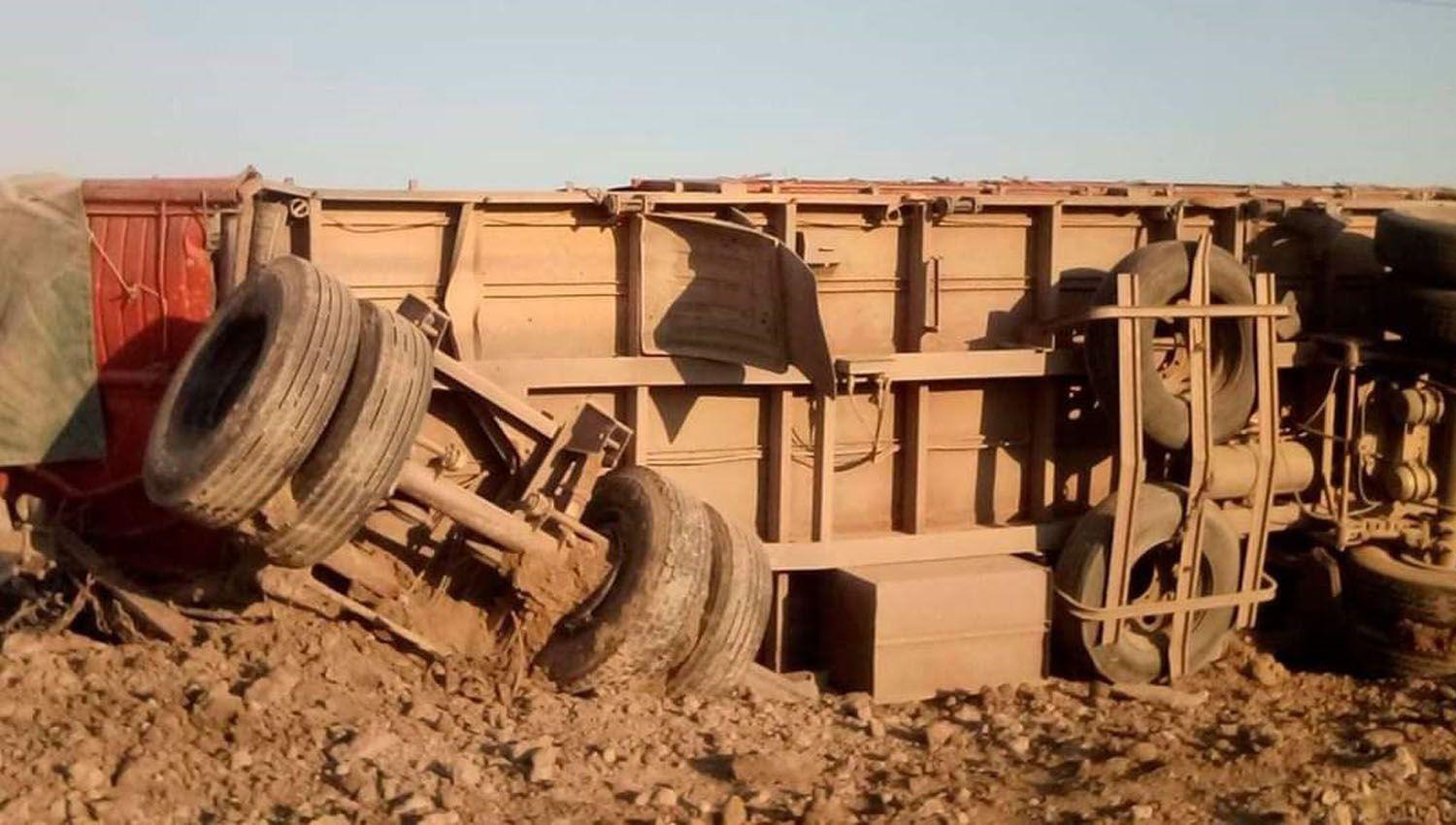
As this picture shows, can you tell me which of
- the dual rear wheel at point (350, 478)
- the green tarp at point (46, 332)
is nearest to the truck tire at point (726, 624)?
the dual rear wheel at point (350, 478)

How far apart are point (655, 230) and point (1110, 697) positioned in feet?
10.6

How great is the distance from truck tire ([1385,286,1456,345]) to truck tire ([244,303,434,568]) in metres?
5.54

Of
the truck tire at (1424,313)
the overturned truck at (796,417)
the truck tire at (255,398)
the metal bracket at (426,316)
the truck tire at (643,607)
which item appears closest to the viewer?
the truck tire at (255,398)

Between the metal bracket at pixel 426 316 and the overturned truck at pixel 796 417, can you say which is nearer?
the overturned truck at pixel 796 417

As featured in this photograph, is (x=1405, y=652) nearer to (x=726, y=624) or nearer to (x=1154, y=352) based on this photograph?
(x=1154, y=352)

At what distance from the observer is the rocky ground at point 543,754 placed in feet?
17.4

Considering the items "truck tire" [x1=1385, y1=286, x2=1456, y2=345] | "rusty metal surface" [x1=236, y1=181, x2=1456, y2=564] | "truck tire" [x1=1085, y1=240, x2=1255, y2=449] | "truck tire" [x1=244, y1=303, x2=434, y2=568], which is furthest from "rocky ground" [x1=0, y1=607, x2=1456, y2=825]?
"truck tire" [x1=1385, y1=286, x2=1456, y2=345]

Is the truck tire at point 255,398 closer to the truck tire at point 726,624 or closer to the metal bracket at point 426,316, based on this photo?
the metal bracket at point 426,316

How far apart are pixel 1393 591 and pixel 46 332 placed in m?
6.97

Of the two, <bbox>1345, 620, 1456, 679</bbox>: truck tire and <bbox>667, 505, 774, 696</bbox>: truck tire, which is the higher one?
<bbox>667, 505, 774, 696</bbox>: truck tire

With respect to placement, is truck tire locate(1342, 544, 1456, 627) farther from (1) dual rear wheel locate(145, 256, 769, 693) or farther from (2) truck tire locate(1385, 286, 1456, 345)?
(1) dual rear wheel locate(145, 256, 769, 693)

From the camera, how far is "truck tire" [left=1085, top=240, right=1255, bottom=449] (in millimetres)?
8414

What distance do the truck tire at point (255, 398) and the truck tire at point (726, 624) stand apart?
191 cm

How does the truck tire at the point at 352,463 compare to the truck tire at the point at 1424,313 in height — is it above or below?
below
